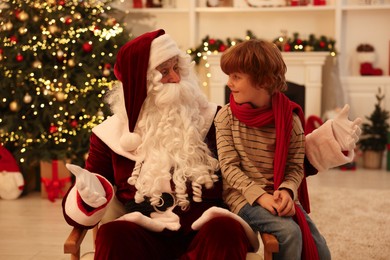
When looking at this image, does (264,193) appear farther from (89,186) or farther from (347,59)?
(347,59)

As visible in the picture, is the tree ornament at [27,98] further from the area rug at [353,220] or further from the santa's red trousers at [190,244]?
the santa's red trousers at [190,244]

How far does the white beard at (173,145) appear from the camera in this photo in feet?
7.02

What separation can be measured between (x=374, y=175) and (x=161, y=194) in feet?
12.0

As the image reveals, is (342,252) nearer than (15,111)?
Yes

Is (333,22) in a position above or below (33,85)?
above

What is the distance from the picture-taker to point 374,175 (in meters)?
5.35

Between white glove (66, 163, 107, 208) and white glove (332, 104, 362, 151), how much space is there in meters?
0.86

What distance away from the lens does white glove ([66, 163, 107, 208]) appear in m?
1.89

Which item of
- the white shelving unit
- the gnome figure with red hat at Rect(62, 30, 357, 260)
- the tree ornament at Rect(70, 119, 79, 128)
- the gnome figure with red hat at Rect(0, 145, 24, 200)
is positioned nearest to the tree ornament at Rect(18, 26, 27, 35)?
the tree ornament at Rect(70, 119, 79, 128)

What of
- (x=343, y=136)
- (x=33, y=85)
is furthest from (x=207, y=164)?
(x=33, y=85)

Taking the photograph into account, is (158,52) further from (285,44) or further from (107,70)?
(285,44)

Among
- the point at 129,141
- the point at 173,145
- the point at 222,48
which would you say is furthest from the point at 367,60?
the point at 129,141

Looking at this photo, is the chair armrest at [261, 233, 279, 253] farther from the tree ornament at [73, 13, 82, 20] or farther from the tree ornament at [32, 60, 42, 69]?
the tree ornament at [73, 13, 82, 20]

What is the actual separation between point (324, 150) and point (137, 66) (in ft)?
2.47
